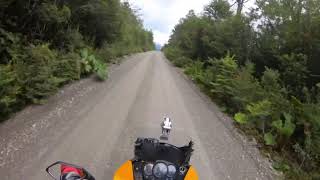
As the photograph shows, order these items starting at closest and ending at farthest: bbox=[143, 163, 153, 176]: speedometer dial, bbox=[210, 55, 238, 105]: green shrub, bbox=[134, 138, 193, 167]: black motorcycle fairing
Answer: bbox=[143, 163, 153, 176]: speedometer dial < bbox=[134, 138, 193, 167]: black motorcycle fairing < bbox=[210, 55, 238, 105]: green shrub

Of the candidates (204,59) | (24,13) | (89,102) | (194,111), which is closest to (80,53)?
(24,13)

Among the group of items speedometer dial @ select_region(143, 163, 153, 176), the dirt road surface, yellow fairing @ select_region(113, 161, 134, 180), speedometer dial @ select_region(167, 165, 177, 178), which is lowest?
the dirt road surface

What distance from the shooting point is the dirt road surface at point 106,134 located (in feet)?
18.7

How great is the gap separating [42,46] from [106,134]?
13.0 ft

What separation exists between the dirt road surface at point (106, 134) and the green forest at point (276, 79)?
28.6 inches

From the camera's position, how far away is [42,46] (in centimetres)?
967

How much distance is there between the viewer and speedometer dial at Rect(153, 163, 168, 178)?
3383mm

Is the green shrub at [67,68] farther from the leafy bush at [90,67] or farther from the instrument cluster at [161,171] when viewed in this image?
the instrument cluster at [161,171]

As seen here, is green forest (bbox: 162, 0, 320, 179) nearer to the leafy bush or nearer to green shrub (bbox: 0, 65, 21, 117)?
the leafy bush

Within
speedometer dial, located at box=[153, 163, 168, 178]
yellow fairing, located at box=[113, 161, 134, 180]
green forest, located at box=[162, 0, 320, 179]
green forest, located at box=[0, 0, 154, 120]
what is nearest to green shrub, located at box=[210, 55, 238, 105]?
green forest, located at box=[162, 0, 320, 179]

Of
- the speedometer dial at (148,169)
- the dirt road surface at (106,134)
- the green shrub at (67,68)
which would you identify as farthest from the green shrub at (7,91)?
the speedometer dial at (148,169)

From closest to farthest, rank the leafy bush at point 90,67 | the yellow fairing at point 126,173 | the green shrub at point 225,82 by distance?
1. the yellow fairing at point 126,173
2. the green shrub at point 225,82
3. the leafy bush at point 90,67

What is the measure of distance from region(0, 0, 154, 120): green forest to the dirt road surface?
1.51ft

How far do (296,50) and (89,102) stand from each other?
8071 mm
